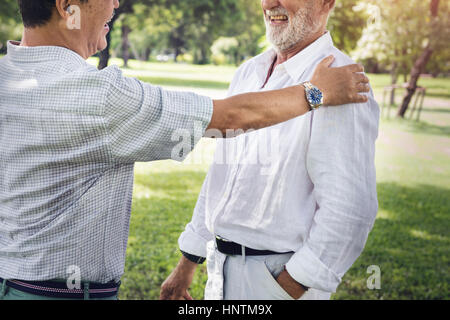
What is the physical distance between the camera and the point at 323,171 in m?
1.87

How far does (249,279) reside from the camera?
206 centimetres

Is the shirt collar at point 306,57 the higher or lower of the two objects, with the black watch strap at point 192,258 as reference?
higher

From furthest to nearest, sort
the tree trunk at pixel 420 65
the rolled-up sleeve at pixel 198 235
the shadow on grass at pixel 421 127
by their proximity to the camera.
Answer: the shadow on grass at pixel 421 127, the tree trunk at pixel 420 65, the rolled-up sleeve at pixel 198 235

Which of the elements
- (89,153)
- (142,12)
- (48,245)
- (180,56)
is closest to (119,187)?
(89,153)

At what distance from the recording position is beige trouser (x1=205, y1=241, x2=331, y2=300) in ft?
6.58

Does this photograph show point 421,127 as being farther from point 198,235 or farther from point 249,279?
point 249,279

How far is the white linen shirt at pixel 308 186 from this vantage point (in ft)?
6.10

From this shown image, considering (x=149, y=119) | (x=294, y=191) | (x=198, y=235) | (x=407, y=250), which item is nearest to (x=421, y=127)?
(x=407, y=250)

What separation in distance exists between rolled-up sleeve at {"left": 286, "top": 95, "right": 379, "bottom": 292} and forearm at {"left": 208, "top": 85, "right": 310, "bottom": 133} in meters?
0.22

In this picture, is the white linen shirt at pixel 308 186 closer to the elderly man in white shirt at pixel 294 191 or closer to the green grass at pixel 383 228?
the elderly man in white shirt at pixel 294 191

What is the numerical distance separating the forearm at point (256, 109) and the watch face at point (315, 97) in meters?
0.03

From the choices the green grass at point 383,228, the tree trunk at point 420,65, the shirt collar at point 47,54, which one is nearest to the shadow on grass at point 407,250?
the green grass at point 383,228

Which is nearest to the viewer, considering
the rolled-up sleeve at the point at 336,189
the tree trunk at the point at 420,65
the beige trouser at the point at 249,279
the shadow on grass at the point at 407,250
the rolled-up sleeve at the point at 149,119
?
the rolled-up sleeve at the point at 149,119

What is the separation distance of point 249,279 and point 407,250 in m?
4.68
